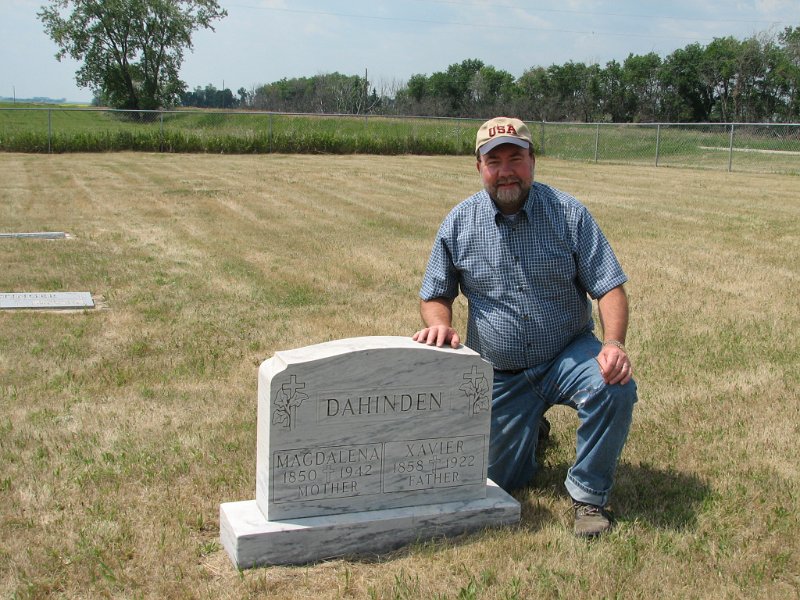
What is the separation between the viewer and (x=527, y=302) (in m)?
3.93

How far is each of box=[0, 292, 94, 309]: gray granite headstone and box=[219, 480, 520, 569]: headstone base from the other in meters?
4.77

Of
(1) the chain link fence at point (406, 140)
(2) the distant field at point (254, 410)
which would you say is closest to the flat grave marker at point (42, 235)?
(2) the distant field at point (254, 410)

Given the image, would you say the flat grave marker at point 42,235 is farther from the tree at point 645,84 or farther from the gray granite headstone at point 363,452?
the tree at point 645,84

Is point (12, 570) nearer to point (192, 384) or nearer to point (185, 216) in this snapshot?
point (192, 384)

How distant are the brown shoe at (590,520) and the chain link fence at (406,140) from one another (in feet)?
75.5

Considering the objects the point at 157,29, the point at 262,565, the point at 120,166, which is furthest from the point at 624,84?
the point at 262,565

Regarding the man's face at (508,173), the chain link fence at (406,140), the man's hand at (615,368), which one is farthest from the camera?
the chain link fence at (406,140)

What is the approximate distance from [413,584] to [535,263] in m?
1.44

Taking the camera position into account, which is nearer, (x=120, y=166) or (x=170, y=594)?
(x=170, y=594)

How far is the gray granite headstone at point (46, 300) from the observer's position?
304 inches

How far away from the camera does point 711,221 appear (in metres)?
13.3

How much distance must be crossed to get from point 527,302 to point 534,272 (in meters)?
0.13

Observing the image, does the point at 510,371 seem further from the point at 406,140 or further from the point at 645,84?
the point at 645,84

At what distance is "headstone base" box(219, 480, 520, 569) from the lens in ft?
11.2
